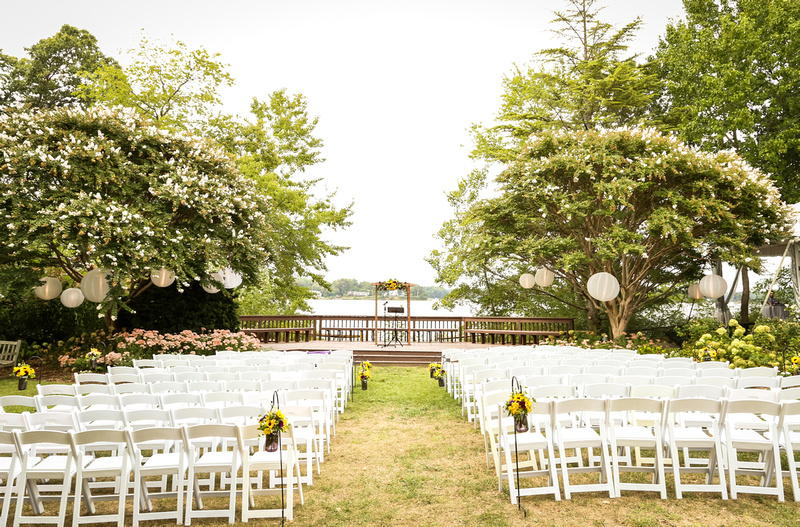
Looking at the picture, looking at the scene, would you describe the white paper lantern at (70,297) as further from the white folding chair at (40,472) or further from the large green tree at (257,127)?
the white folding chair at (40,472)

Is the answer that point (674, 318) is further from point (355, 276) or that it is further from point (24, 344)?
point (24, 344)

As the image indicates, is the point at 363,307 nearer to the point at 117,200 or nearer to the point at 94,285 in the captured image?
the point at 117,200

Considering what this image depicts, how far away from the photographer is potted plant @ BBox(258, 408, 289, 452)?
4.03 metres

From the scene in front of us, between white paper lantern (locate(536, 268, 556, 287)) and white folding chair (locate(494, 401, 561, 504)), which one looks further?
white paper lantern (locate(536, 268, 556, 287))

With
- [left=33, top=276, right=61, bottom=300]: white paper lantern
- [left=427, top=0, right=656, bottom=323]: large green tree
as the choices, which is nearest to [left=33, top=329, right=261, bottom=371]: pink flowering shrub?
[left=33, top=276, right=61, bottom=300]: white paper lantern

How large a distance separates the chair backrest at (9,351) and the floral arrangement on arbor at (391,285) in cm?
958

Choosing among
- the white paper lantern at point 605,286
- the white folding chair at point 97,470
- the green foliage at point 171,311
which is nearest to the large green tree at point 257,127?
the green foliage at point 171,311

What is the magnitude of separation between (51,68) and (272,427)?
27.3 m

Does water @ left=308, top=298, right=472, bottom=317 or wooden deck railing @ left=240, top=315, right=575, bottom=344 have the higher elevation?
water @ left=308, top=298, right=472, bottom=317

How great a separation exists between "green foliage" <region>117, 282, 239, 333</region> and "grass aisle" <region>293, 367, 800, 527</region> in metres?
8.27

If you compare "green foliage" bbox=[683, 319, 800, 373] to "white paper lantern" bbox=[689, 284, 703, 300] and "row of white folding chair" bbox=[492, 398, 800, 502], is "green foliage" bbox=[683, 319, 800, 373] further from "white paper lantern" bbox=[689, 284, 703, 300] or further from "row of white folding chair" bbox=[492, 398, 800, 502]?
"row of white folding chair" bbox=[492, 398, 800, 502]

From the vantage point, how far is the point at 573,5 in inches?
790

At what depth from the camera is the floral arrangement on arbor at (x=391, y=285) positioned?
16.2m

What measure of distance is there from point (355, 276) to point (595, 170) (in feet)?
46.4
